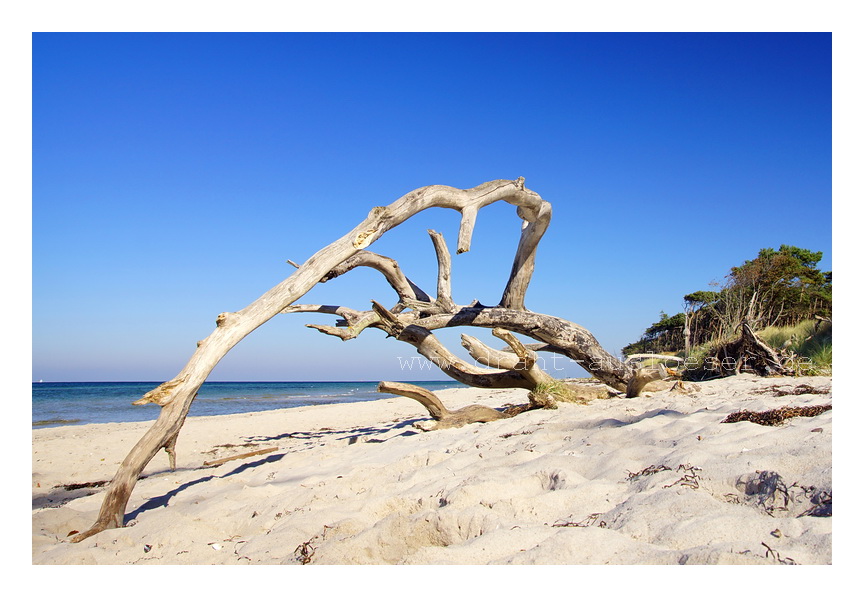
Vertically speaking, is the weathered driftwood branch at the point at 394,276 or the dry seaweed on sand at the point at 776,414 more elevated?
the weathered driftwood branch at the point at 394,276

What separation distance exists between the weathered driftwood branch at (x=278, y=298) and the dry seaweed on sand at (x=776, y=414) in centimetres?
262

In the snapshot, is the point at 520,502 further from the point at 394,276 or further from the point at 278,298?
the point at 394,276

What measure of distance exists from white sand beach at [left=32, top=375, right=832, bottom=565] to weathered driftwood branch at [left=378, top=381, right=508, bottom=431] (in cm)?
82

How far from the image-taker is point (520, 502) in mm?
2693

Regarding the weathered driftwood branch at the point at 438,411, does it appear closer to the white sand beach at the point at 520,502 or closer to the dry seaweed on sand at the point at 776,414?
the white sand beach at the point at 520,502

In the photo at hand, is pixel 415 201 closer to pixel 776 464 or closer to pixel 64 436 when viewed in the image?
pixel 776 464

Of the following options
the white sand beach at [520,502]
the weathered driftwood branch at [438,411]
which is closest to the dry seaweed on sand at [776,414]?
the white sand beach at [520,502]

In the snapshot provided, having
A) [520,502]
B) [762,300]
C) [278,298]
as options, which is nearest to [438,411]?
[278,298]

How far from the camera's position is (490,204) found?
6219 mm

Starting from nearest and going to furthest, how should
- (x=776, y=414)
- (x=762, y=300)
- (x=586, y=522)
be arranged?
(x=586, y=522) → (x=776, y=414) → (x=762, y=300)

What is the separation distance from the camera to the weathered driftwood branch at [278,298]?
11.9 feet

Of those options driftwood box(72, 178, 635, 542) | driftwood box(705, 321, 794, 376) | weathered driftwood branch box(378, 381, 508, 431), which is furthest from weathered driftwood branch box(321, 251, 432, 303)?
driftwood box(705, 321, 794, 376)

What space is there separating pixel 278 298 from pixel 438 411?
8.18ft
